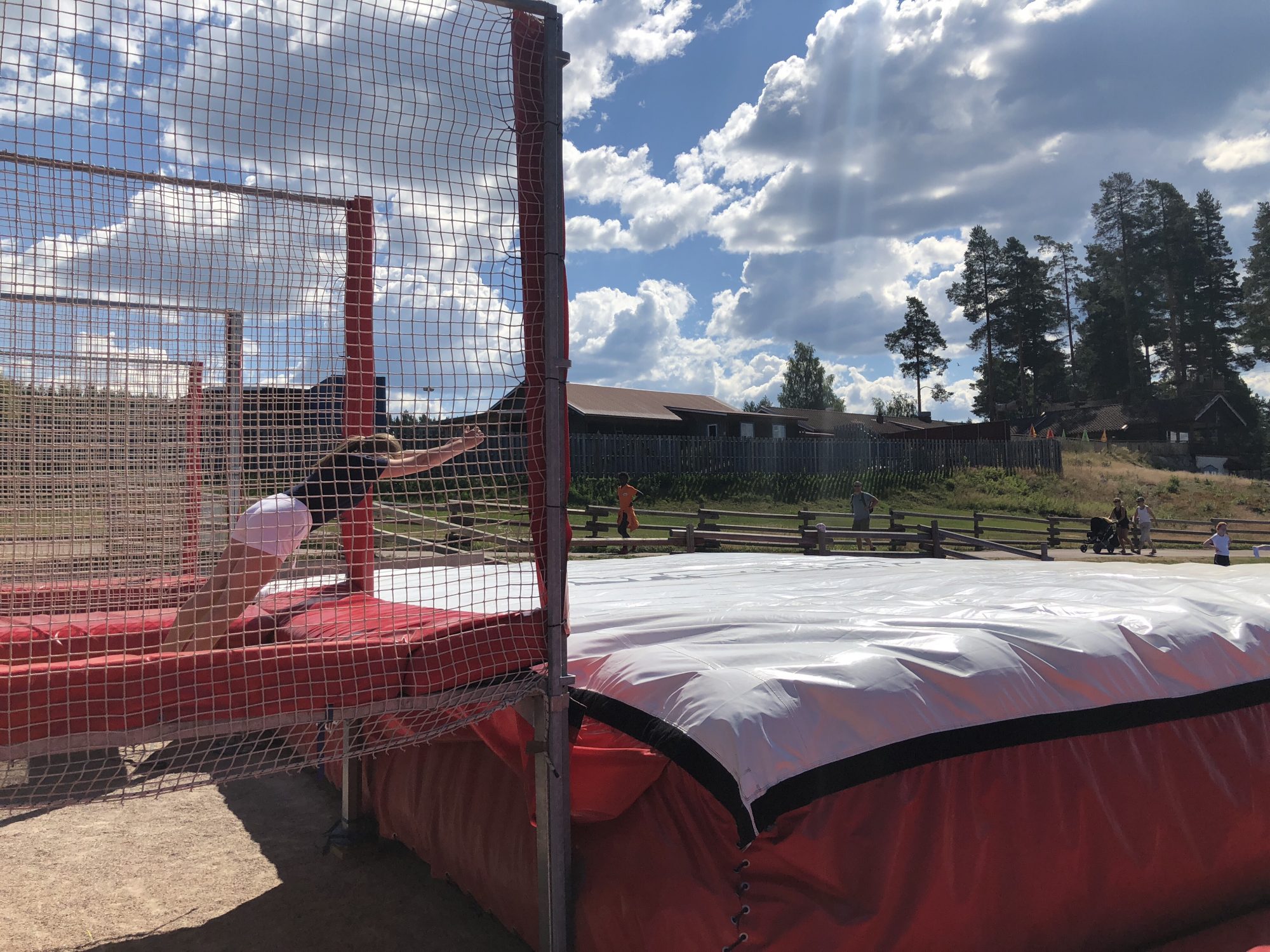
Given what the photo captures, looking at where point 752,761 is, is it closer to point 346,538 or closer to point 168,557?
point 346,538

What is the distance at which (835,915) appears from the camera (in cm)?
229

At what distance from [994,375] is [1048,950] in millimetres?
63163

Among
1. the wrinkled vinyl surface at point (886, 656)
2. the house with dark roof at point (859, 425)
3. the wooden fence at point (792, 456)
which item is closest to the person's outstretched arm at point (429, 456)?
the wrinkled vinyl surface at point (886, 656)

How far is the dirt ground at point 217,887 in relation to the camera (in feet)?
10.8

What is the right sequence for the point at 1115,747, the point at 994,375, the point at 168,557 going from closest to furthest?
the point at 1115,747
the point at 168,557
the point at 994,375

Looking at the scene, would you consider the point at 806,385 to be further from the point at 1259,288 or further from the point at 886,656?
the point at 886,656

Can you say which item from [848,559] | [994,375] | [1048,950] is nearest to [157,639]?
[1048,950]

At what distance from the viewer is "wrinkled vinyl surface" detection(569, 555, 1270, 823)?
7.63ft

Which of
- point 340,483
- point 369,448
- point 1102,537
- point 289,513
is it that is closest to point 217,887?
point 289,513

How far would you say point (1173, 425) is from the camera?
5262 cm

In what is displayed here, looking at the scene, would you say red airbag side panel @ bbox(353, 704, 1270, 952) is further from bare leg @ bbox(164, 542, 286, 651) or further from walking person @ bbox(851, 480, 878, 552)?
walking person @ bbox(851, 480, 878, 552)

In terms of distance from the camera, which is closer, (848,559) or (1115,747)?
(1115,747)

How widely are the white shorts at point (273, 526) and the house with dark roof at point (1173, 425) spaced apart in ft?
171

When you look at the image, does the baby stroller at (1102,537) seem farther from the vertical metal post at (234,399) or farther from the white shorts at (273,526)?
the white shorts at (273,526)
